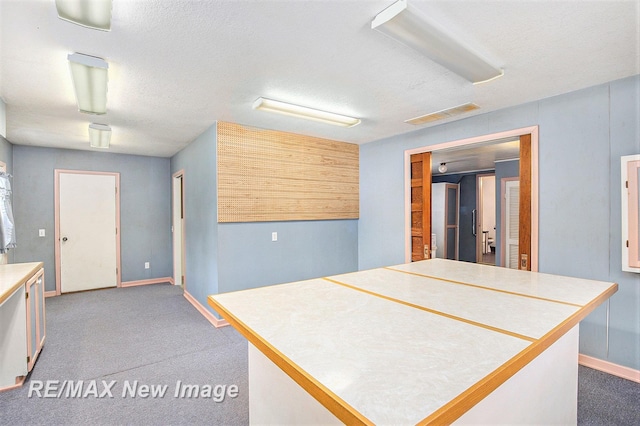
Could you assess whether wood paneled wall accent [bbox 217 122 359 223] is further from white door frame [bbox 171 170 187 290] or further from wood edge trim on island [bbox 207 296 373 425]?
wood edge trim on island [bbox 207 296 373 425]

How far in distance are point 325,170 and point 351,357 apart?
393cm

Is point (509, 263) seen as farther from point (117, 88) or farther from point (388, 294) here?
point (117, 88)

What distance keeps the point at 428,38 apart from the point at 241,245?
3053mm

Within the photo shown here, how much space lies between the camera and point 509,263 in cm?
627

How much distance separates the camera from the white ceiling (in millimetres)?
1731

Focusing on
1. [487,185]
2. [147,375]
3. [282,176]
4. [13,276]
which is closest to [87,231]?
[13,276]

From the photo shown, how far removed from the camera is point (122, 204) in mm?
5883

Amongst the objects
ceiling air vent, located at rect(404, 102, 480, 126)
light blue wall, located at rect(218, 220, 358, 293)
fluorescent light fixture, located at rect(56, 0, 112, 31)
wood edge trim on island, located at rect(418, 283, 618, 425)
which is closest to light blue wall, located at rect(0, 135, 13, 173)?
light blue wall, located at rect(218, 220, 358, 293)

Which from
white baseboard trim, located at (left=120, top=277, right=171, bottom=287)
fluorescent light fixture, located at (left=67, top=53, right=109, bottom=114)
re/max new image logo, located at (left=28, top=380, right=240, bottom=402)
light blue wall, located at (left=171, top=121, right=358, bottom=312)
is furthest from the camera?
white baseboard trim, located at (left=120, top=277, right=171, bottom=287)

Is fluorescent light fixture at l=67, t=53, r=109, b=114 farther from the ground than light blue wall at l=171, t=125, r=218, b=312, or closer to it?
farther from the ground

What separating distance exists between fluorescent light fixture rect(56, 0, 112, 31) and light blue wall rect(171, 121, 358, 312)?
2242mm

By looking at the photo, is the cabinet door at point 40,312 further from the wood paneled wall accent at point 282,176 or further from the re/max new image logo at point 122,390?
the wood paneled wall accent at point 282,176

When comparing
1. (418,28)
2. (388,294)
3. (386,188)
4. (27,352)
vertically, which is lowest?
(27,352)

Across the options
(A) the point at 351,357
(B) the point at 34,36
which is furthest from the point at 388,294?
(B) the point at 34,36
